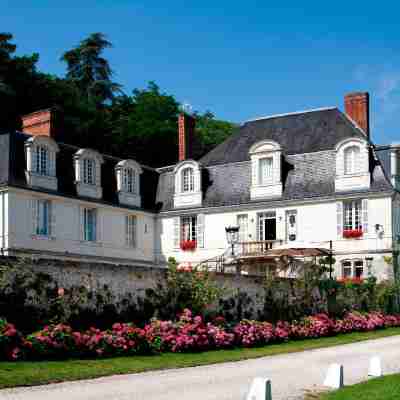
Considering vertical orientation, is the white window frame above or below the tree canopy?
below

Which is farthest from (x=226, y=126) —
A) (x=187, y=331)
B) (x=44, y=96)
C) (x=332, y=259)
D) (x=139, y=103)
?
(x=187, y=331)

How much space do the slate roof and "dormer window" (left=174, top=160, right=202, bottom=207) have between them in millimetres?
1347

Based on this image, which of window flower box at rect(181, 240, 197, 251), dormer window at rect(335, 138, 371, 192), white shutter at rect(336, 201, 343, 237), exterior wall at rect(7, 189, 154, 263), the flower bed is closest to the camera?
the flower bed

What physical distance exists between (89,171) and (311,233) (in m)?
8.84

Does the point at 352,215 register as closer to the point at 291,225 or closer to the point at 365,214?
the point at 365,214

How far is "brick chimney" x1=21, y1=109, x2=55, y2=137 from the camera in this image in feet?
99.7

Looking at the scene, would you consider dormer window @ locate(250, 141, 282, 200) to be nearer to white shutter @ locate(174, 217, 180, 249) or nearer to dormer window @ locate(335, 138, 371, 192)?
dormer window @ locate(335, 138, 371, 192)

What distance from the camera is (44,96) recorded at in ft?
140

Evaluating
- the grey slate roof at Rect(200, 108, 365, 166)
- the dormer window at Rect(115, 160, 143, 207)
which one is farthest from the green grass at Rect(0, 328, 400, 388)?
the grey slate roof at Rect(200, 108, 365, 166)

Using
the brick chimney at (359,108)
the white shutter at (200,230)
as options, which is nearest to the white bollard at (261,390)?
the white shutter at (200,230)

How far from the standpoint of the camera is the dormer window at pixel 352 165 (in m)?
28.5

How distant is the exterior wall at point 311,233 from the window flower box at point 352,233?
16cm

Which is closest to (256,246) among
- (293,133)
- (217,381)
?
(293,133)

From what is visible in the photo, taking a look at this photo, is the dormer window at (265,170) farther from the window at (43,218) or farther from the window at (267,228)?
the window at (43,218)
